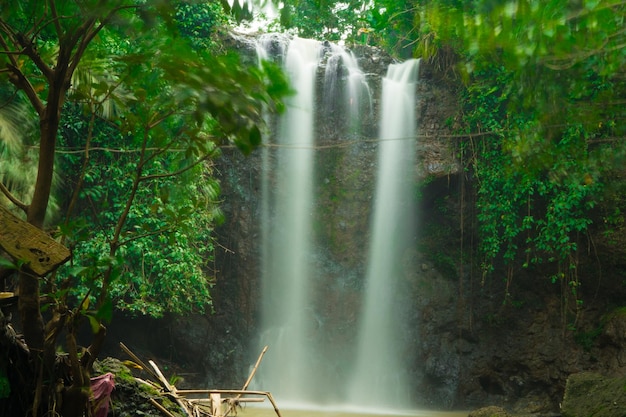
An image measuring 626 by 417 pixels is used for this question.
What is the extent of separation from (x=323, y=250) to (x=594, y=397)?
675 centimetres

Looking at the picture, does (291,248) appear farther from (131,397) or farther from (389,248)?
(131,397)

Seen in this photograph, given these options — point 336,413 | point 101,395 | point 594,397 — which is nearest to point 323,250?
point 336,413

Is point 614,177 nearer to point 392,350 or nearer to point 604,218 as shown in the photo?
point 604,218

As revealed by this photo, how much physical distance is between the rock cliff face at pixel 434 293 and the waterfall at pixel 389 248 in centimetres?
22

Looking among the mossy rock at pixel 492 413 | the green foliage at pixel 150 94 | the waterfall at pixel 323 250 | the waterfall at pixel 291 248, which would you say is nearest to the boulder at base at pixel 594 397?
the mossy rock at pixel 492 413

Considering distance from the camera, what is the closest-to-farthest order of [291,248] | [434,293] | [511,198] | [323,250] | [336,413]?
[336,413] < [511,198] < [434,293] < [323,250] < [291,248]

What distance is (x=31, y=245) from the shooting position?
8.59 feet

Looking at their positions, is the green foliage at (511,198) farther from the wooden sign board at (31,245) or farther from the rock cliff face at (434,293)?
the wooden sign board at (31,245)

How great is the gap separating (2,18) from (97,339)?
152 cm

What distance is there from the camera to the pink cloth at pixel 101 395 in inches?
135

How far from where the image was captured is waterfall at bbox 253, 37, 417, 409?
12891 mm

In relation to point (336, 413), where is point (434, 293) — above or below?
above

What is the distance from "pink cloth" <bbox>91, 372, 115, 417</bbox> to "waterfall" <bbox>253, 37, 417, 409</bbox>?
9.25 metres

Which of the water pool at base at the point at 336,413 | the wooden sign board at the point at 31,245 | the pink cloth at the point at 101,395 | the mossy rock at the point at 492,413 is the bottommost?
the water pool at base at the point at 336,413
